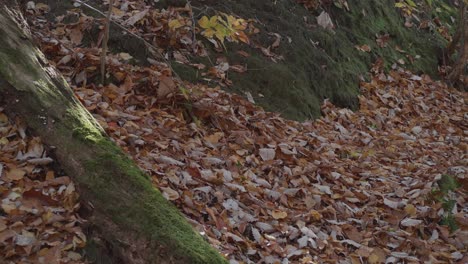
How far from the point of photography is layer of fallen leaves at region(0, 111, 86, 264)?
2.45 m

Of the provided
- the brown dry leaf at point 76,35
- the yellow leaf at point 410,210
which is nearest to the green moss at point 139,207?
the yellow leaf at point 410,210

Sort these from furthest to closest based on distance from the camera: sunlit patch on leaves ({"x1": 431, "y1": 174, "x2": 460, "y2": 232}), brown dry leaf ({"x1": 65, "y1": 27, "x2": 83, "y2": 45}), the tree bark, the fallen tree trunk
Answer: the tree bark → brown dry leaf ({"x1": 65, "y1": 27, "x2": 83, "y2": 45}) → sunlit patch on leaves ({"x1": 431, "y1": 174, "x2": 460, "y2": 232}) → the fallen tree trunk

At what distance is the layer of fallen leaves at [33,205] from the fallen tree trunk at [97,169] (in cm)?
8

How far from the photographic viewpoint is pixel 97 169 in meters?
2.79

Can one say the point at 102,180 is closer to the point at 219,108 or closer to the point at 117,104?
the point at 117,104

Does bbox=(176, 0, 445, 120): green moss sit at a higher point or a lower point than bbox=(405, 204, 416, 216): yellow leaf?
higher

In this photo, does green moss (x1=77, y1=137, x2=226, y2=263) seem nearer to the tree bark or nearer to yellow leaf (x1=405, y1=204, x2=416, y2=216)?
yellow leaf (x1=405, y1=204, x2=416, y2=216)

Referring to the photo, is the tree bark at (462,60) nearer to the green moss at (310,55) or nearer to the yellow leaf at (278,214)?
the green moss at (310,55)

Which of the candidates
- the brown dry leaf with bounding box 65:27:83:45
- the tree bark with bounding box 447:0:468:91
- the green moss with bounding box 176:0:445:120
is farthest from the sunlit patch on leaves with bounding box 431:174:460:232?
the tree bark with bounding box 447:0:468:91

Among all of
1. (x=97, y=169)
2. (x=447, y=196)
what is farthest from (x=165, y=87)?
(x=447, y=196)

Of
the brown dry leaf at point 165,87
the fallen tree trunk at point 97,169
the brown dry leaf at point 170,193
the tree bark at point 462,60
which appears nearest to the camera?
the fallen tree trunk at point 97,169

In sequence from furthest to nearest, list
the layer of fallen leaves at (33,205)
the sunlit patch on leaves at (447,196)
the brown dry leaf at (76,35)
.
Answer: the brown dry leaf at (76,35), the sunlit patch on leaves at (447,196), the layer of fallen leaves at (33,205)

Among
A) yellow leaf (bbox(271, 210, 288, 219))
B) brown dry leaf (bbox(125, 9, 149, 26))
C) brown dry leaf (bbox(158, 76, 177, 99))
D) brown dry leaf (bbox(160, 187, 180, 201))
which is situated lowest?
yellow leaf (bbox(271, 210, 288, 219))

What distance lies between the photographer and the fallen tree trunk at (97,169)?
2568 mm
